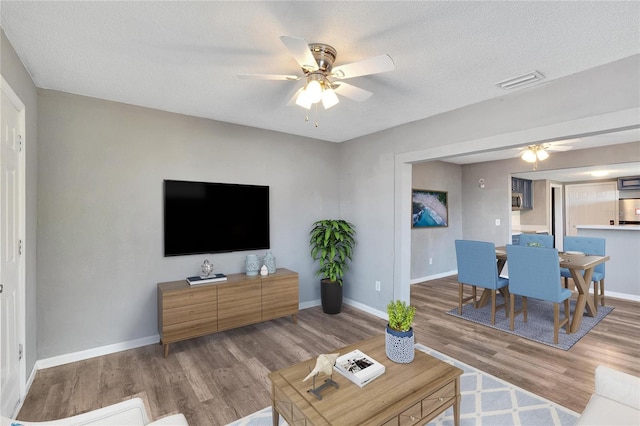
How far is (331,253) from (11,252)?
3.05 m

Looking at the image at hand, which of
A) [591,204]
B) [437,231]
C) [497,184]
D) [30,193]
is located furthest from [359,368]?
[591,204]

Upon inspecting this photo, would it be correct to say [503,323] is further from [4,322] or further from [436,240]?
[4,322]

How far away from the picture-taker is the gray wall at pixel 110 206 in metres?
2.73

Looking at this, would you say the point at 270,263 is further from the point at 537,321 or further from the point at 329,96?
the point at 537,321

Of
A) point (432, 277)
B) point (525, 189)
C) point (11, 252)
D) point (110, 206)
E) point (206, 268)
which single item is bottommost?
point (432, 277)

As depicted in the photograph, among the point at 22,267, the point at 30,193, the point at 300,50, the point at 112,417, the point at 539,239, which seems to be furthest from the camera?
the point at 539,239

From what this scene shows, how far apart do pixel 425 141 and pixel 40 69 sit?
359 centimetres

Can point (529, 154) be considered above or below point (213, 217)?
above

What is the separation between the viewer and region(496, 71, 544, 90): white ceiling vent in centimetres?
238

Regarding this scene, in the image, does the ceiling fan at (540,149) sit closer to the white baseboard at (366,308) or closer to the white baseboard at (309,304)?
the white baseboard at (366,308)

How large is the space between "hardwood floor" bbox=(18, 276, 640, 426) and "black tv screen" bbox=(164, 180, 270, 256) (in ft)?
3.36

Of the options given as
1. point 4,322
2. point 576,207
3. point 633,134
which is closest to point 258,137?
point 4,322

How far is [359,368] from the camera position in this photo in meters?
1.75

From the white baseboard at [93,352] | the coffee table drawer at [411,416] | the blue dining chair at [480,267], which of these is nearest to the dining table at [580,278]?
the blue dining chair at [480,267]
